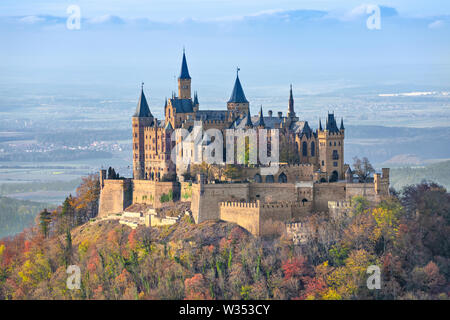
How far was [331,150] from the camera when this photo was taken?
80312 mm

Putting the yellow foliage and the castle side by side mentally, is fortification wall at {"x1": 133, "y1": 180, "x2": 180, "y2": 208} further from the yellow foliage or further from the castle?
the yellow foliage

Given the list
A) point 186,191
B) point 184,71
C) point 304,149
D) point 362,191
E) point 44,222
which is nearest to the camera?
point 362,191

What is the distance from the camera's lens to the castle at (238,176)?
2849 inches

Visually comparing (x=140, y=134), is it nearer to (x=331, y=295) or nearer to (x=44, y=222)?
(x=44, y=222)

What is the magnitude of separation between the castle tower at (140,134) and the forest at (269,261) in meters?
14.4

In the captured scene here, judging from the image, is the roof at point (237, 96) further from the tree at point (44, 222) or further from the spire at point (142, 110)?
the tree at point (44, 222)

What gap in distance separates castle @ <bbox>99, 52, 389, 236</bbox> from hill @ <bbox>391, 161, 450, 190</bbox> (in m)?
47.3

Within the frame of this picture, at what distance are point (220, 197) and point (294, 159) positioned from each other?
1075 cm

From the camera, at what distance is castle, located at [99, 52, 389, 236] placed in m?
72.4

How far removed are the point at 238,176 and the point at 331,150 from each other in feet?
28.1

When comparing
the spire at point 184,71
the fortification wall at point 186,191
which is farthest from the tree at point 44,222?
the spire at point 184,71

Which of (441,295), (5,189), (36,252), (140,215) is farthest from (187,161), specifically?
(5,189)

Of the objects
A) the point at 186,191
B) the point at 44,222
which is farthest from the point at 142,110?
the point at 186,191

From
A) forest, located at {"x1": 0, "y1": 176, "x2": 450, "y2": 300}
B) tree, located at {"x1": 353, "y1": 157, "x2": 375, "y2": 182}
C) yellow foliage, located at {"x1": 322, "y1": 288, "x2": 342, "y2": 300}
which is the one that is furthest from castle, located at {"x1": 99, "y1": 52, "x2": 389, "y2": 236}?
yellow foliage, located at {"x1": 322, "y1": 288, "x2": 342, "y2": 300}
